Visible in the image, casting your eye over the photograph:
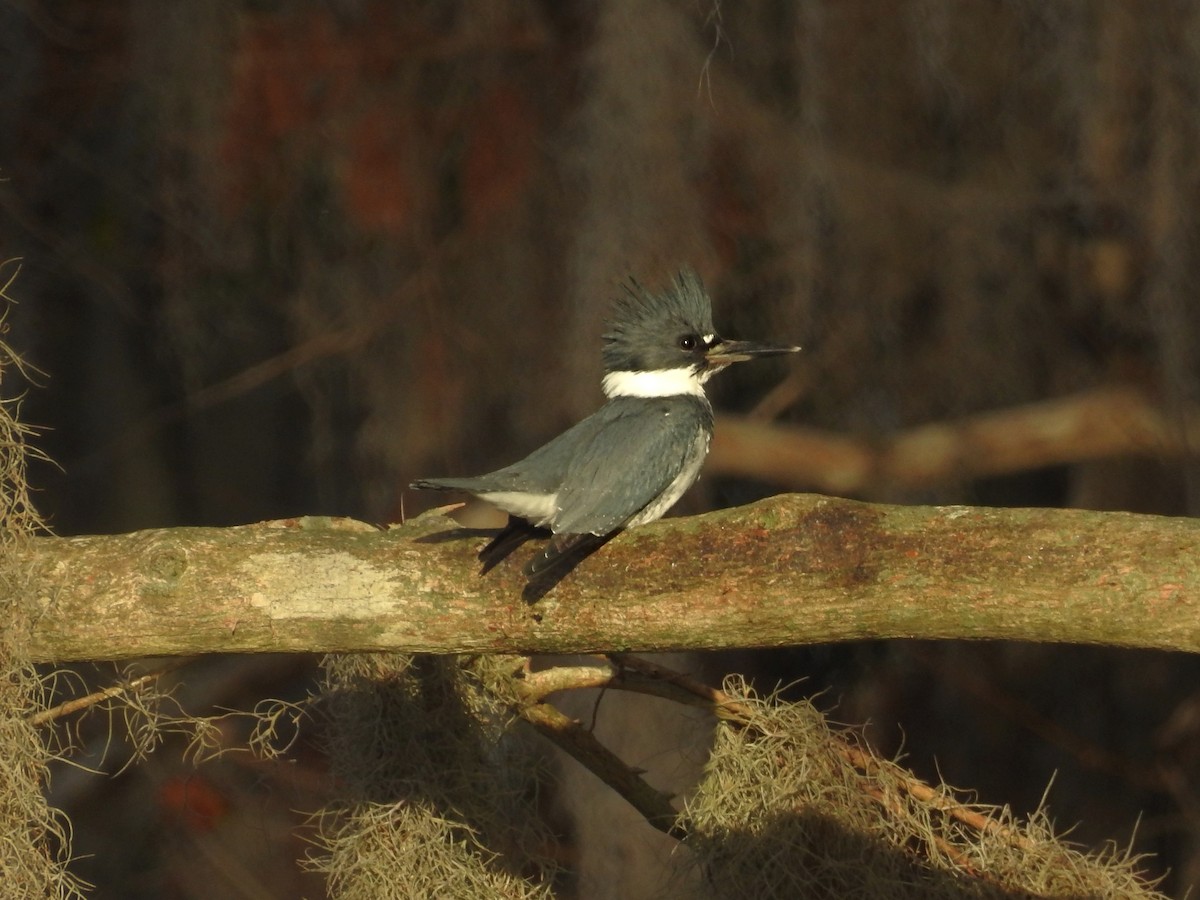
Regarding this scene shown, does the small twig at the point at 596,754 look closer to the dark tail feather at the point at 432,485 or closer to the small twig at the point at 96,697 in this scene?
the dark tail feather at the point at 432,485

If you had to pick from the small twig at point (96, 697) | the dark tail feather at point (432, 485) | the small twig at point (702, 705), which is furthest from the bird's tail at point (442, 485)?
the small twig at point (96, 697)

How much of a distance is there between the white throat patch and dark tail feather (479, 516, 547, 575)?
0.82 meters

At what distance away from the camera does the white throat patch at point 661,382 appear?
2.92m

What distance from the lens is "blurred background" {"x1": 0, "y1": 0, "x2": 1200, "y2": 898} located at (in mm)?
3588

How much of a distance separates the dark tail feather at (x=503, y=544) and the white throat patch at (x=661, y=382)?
0.82 meters

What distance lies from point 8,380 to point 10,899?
3.56m

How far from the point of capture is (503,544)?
2070 millimetres

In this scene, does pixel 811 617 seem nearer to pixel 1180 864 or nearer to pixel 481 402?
pixel 481 402

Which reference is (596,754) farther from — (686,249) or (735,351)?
(686,249)

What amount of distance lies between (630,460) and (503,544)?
0.45 meters

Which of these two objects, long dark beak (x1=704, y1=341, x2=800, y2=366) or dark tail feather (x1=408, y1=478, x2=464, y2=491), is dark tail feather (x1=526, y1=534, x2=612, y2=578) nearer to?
dark tail feather (x1=408, y1=478, x2=464, y2=491)

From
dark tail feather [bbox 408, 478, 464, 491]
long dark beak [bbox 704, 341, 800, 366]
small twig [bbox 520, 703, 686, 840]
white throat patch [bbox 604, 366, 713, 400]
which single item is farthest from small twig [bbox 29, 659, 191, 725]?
long dark beak [bbox 704, 341, 800, 366]

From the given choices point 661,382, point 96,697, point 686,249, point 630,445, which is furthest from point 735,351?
point 96,697

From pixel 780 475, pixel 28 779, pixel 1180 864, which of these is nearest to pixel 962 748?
pixel 1180 864
